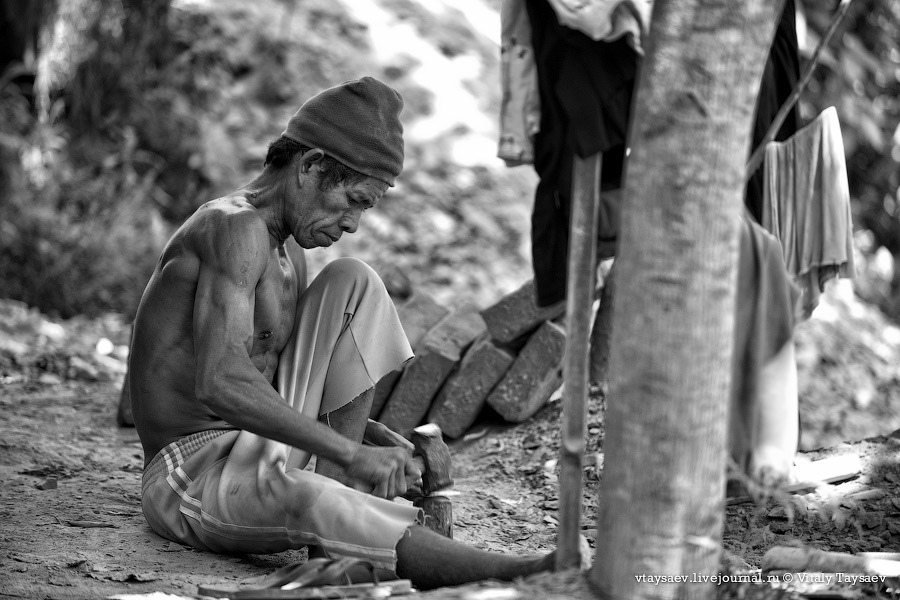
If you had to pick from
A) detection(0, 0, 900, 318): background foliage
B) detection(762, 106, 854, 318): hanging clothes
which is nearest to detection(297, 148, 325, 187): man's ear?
detection(762, 106, 854, 318): hanging clothes

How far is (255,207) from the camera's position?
277 centimetres

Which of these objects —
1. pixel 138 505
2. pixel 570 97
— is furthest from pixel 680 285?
pixel 138 505

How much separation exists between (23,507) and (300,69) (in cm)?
574

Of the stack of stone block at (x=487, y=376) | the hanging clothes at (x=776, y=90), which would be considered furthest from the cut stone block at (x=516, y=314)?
the hanging clothes at (x=776, y=90)

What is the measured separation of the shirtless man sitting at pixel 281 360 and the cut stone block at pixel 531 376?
153cm

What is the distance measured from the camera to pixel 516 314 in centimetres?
427

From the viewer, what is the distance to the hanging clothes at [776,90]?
11.0ft

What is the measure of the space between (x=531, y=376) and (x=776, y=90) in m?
1.64

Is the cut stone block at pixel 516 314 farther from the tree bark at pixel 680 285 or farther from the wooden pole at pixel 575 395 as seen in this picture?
the tree bark at pixel 680 285

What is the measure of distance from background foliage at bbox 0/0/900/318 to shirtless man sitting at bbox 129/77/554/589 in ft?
13.1

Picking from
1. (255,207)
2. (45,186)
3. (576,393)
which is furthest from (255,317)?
(45,186)

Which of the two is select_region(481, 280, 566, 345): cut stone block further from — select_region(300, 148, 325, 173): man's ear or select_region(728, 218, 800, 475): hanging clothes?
select_region(728, 218, 800, 475): hanging clothes

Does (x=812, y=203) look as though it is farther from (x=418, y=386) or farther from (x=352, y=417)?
(x=418, y=386)

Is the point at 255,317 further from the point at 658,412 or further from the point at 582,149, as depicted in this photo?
the point at 658,412
